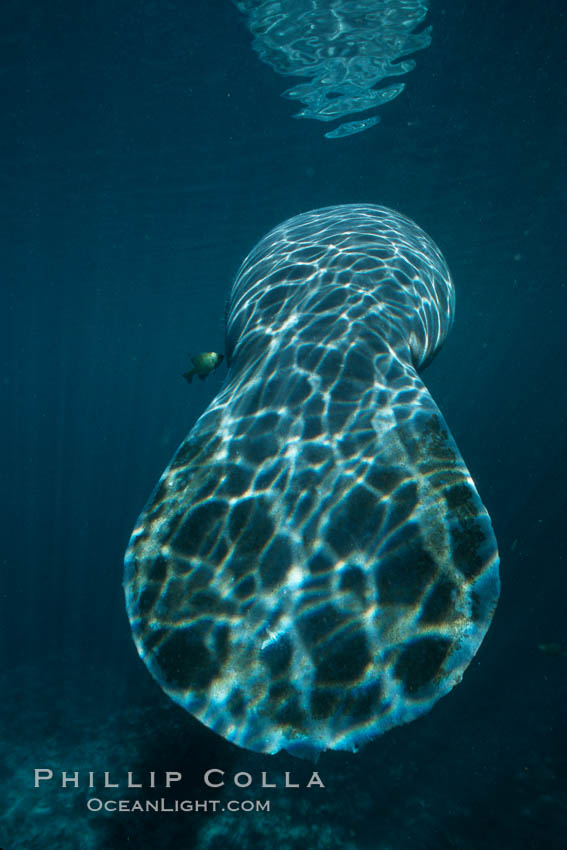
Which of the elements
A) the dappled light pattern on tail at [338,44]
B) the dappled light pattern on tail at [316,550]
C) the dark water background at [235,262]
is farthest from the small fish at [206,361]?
the dappled light pattern on tail at [338,44]

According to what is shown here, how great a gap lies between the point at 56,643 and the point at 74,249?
68.5ft

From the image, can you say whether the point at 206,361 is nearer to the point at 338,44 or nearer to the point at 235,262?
the point at 338,44

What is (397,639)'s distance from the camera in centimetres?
205

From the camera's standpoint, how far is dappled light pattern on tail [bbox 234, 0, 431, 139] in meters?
10.1

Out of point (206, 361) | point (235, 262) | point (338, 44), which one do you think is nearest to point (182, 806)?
point (206, 361)

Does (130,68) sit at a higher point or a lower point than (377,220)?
higher

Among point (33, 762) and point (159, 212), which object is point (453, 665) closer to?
point (33, 762)

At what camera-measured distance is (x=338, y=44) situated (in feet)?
37.1

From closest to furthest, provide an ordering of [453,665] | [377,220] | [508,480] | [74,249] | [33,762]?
[453,665]
[377,220]
[33,762]
[508,480]
[74,249]

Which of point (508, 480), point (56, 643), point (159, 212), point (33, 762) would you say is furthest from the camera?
point (159, 212)

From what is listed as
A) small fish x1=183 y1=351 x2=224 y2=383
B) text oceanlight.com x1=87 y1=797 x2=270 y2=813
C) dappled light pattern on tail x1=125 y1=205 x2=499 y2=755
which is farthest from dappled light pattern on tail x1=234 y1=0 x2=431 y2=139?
text oceanlight.com x1=87 y1=797 x2=270 y2=813

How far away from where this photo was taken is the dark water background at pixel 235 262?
696cm

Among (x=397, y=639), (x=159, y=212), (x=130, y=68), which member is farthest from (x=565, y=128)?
(x=397, y=639)

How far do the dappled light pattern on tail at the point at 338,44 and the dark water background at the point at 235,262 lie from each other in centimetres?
51
